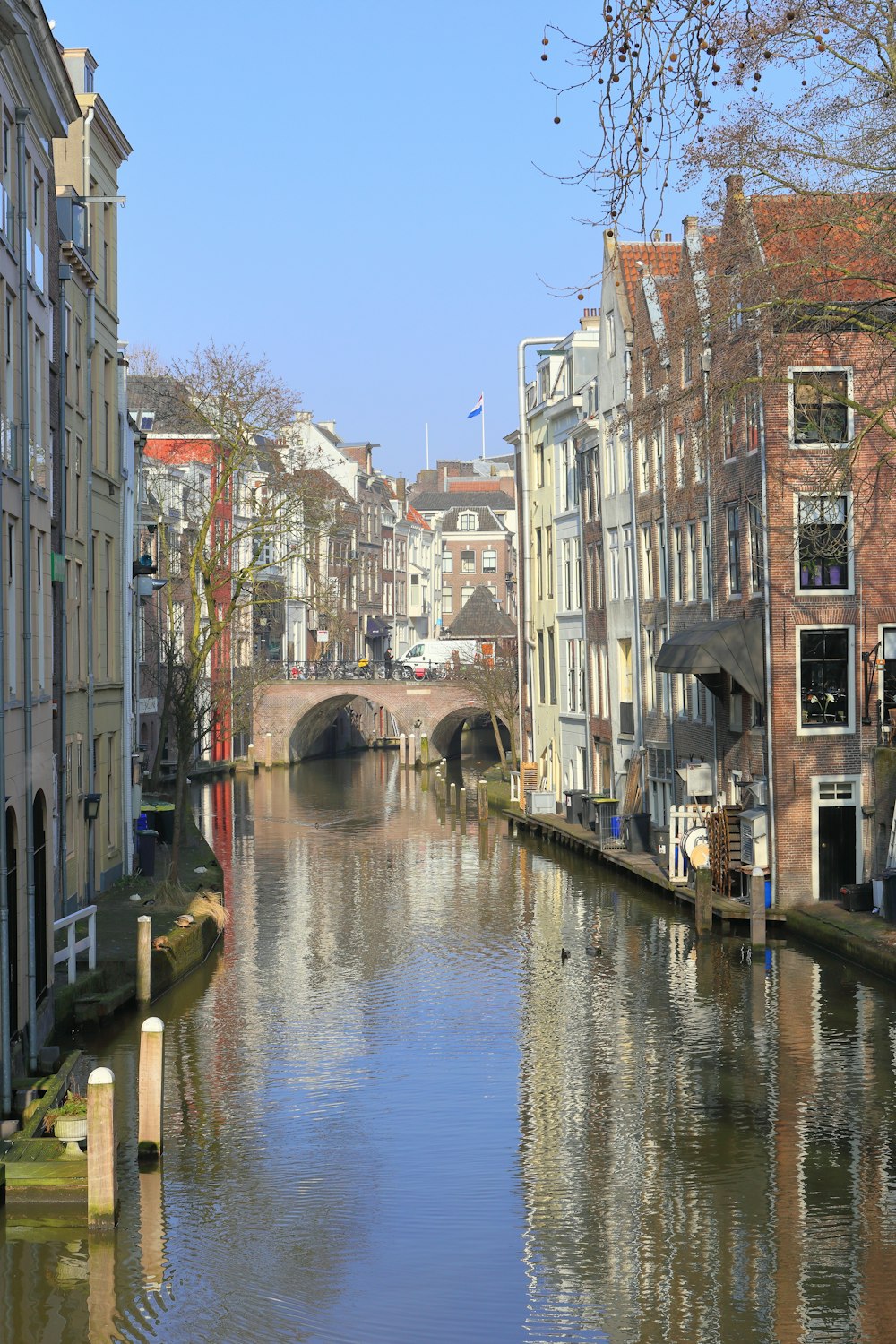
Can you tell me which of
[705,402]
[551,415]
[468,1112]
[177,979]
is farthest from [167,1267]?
[551,415]

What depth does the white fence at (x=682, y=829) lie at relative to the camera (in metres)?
38.0

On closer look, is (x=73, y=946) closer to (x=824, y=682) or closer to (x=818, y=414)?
→ (x=824, y=682)

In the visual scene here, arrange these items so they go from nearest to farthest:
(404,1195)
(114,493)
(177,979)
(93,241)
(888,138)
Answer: (404,1195)
(888,138)
(177,979)
(93,241)
(114,493)

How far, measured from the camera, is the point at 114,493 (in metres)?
37.2

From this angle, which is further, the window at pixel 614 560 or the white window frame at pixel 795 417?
the window at pixel 614 560

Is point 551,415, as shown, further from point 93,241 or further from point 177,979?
point 177,979

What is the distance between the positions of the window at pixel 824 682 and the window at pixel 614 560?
53.3ft

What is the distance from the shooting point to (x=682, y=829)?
127 feet

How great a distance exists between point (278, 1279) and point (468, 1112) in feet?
19.4

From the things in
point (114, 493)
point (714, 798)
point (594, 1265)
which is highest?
point (114, 493)

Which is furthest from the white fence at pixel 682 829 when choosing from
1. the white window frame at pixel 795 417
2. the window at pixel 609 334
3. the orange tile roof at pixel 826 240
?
the window at pixel 609 334

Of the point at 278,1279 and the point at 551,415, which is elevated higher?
the point at 551,415

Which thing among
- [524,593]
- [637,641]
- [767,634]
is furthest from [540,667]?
[767,634]

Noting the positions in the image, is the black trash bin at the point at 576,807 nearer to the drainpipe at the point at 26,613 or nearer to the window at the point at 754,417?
the window at the point at 754,417
